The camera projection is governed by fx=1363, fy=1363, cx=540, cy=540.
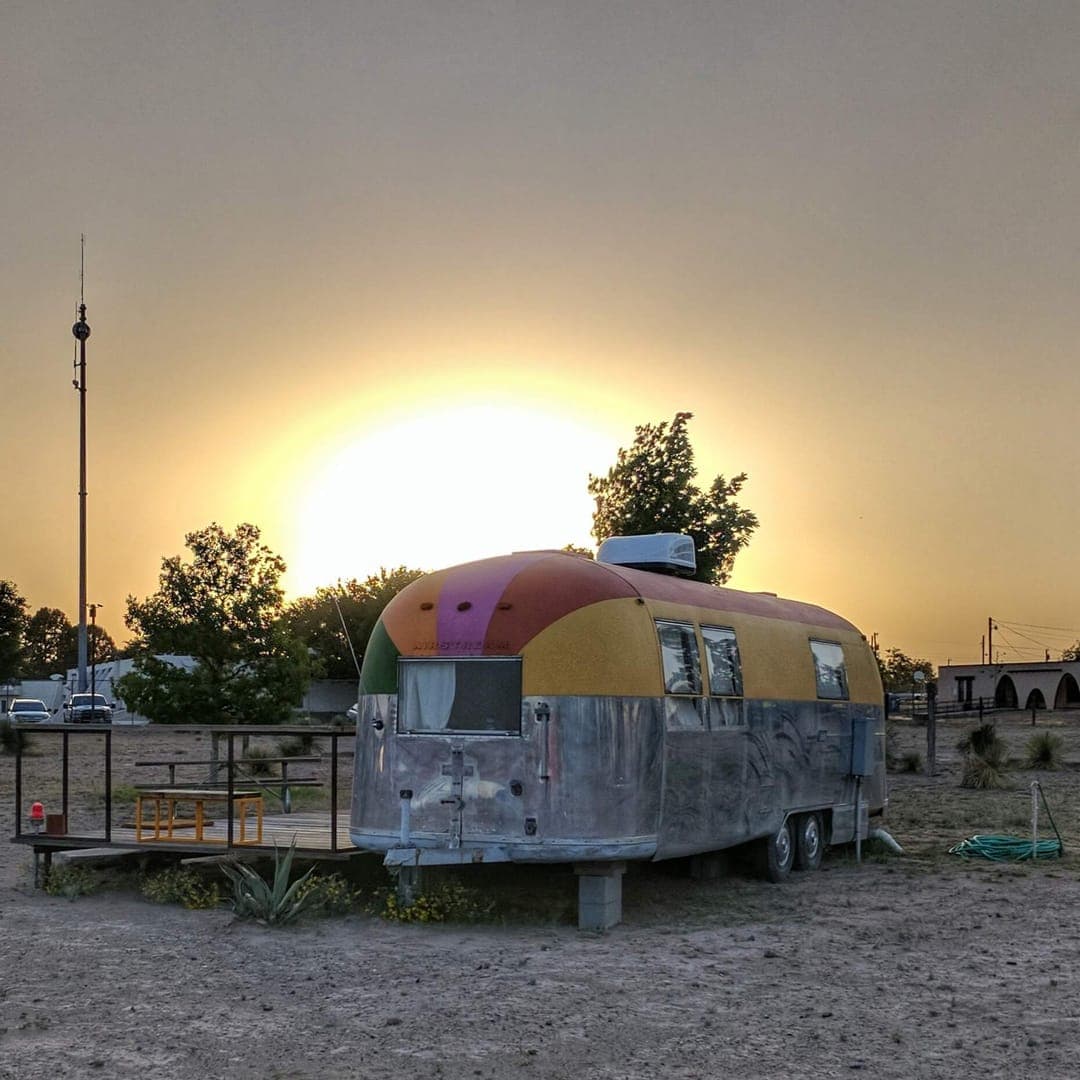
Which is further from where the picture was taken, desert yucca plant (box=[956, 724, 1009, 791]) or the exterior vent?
desert yucca plant (box=[956, 724, 1009, 791])

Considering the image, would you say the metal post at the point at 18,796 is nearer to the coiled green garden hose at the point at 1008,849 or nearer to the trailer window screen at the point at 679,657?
the trailer window screen at the point at 679,657

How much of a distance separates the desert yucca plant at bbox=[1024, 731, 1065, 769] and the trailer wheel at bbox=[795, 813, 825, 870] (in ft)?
60.1

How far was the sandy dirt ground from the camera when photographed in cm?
757

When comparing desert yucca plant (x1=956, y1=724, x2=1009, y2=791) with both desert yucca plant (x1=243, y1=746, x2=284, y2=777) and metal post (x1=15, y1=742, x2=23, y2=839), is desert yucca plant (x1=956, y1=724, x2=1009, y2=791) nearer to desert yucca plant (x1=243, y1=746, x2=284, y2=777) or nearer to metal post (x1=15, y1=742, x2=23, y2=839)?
desert yucca plant (x1=243, y1=746, x2=284, y2=777)

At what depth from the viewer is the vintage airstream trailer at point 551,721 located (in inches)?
440

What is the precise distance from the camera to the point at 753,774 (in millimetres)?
13328

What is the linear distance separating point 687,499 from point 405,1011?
17.0 meters

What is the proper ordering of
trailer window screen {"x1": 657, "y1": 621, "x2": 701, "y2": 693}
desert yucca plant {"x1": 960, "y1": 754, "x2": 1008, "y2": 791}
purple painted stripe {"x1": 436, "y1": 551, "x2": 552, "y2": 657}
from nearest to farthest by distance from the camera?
purple painted stripe {"x1": 436, "y1": 551, "x2": 552, "y2": 657}
trailer window screen {"x1": 657, "y1": 621, "x2": 701, "y2": 693}
desert yucca plant {"x1": 960, "y1": 754, "x2": 1008, "y2": 791}

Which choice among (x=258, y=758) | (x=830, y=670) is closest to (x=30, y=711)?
(x=258, y=758)

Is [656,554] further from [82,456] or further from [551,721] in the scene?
[82,456]

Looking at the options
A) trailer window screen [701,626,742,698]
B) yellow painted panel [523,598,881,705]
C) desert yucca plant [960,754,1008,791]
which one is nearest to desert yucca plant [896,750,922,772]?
desert yucca plant [960,754,1008,791]

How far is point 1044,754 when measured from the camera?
3172 cm

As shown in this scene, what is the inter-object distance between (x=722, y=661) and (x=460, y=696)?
9.16 ft

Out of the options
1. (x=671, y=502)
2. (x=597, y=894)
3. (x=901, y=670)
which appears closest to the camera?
(x=597, y=894)
